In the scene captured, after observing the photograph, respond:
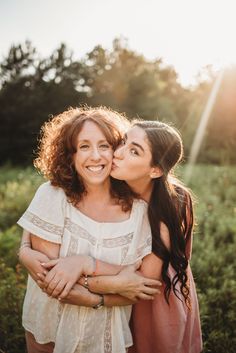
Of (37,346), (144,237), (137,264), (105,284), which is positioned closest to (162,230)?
(144,237)

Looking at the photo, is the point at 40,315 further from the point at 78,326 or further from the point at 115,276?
the point at 115,276

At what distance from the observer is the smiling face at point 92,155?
2.78m

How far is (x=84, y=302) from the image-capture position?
8.16 ft

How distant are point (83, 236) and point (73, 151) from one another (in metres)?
0.70

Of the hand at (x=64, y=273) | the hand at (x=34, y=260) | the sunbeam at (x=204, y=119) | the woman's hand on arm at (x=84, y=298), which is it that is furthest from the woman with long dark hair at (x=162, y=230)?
the sunbeam at (x=204, y=119)

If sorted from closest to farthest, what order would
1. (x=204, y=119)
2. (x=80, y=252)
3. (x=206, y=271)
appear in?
(x=80, y=252) → (x=206, y=271) → (x=204, y=119)

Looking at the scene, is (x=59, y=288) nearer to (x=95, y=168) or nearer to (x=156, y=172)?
(x=95, y=168)

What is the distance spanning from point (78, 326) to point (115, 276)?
0.46 metres

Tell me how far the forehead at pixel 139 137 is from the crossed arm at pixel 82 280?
921 mm

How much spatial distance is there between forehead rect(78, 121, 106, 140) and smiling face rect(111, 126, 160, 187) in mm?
186

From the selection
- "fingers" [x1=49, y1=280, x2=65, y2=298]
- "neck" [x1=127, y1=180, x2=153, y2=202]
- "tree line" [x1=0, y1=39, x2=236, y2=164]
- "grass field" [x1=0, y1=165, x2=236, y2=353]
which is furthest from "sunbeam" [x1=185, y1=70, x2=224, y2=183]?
"fingers" [x1=49, y1=280, x2=65, y2=298]

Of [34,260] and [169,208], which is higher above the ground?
[169,208]

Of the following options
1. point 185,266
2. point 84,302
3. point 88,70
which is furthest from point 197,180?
point 88,70

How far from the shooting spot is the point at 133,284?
A: 2496mm
